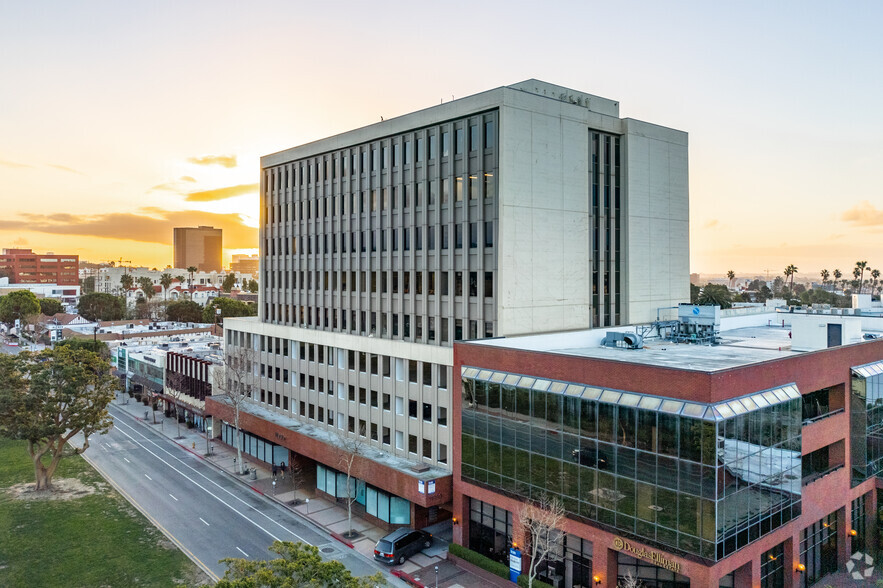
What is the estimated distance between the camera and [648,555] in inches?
1084

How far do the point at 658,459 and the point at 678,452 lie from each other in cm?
113

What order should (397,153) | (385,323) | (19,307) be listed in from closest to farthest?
(397,153), (385,323), (19,307)

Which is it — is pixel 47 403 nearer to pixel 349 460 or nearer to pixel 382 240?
pixel 349 460

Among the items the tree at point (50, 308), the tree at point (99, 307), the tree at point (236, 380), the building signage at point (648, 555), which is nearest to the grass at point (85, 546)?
the tree at point (236, 380)

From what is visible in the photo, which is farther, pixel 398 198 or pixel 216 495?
pixel 216 495

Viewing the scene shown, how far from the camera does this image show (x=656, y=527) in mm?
27250

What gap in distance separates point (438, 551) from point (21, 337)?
518ft

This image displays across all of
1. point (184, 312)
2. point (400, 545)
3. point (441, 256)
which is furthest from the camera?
point (184, 312)

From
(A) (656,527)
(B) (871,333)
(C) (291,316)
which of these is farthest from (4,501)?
(B) (871,333)

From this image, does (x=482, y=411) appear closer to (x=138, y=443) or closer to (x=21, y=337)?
(x=138, y=443)

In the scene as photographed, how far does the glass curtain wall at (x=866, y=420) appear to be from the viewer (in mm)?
36750

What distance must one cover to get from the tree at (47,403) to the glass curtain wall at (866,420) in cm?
6002

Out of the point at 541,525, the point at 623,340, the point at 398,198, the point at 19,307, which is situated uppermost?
the point at 398,198

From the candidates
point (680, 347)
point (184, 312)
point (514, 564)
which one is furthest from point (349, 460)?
point (184, 312)
